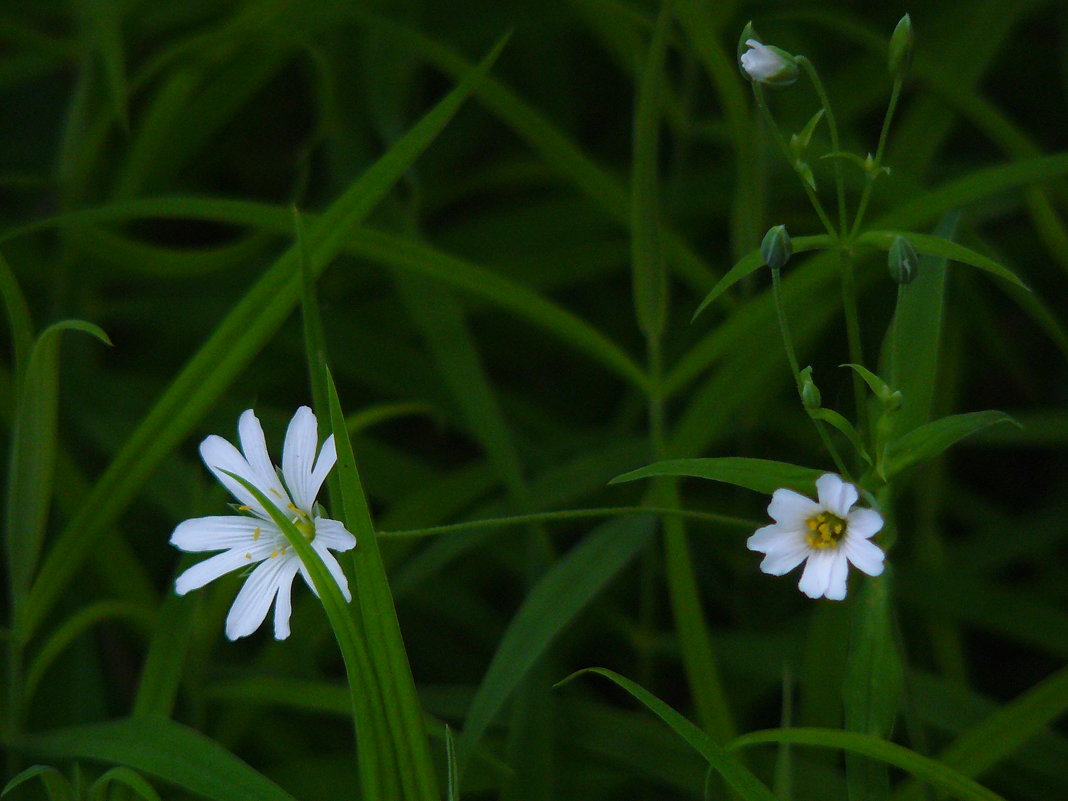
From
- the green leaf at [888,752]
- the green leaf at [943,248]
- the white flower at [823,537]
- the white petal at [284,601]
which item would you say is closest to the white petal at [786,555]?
the white flower at [823,537]

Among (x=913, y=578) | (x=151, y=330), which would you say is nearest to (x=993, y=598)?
(x=913, y=578)

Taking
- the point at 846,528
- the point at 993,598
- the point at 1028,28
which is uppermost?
the point at 1028,28

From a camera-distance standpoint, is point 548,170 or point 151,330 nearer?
point 548,170

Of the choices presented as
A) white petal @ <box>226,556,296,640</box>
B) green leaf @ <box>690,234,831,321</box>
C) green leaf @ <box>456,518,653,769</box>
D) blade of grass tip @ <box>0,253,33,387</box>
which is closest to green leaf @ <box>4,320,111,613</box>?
blade of grass tip @ <box>0,253,33,387</box>

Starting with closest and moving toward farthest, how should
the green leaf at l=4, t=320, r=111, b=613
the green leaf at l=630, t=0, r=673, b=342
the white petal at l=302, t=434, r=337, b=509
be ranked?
the white petal at l=302, t=434, r=337, b=509
the green leaf at l=4, t=320, r=111, b=613
the green leaf at l=630, t=0, r=673, b=342

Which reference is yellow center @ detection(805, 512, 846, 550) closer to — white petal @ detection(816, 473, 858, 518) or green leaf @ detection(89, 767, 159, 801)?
white petal @ detection(816, 473, 858, 518)

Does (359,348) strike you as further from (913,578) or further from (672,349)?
(913,578)

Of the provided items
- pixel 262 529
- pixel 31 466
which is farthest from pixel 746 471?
pixel 31 466
